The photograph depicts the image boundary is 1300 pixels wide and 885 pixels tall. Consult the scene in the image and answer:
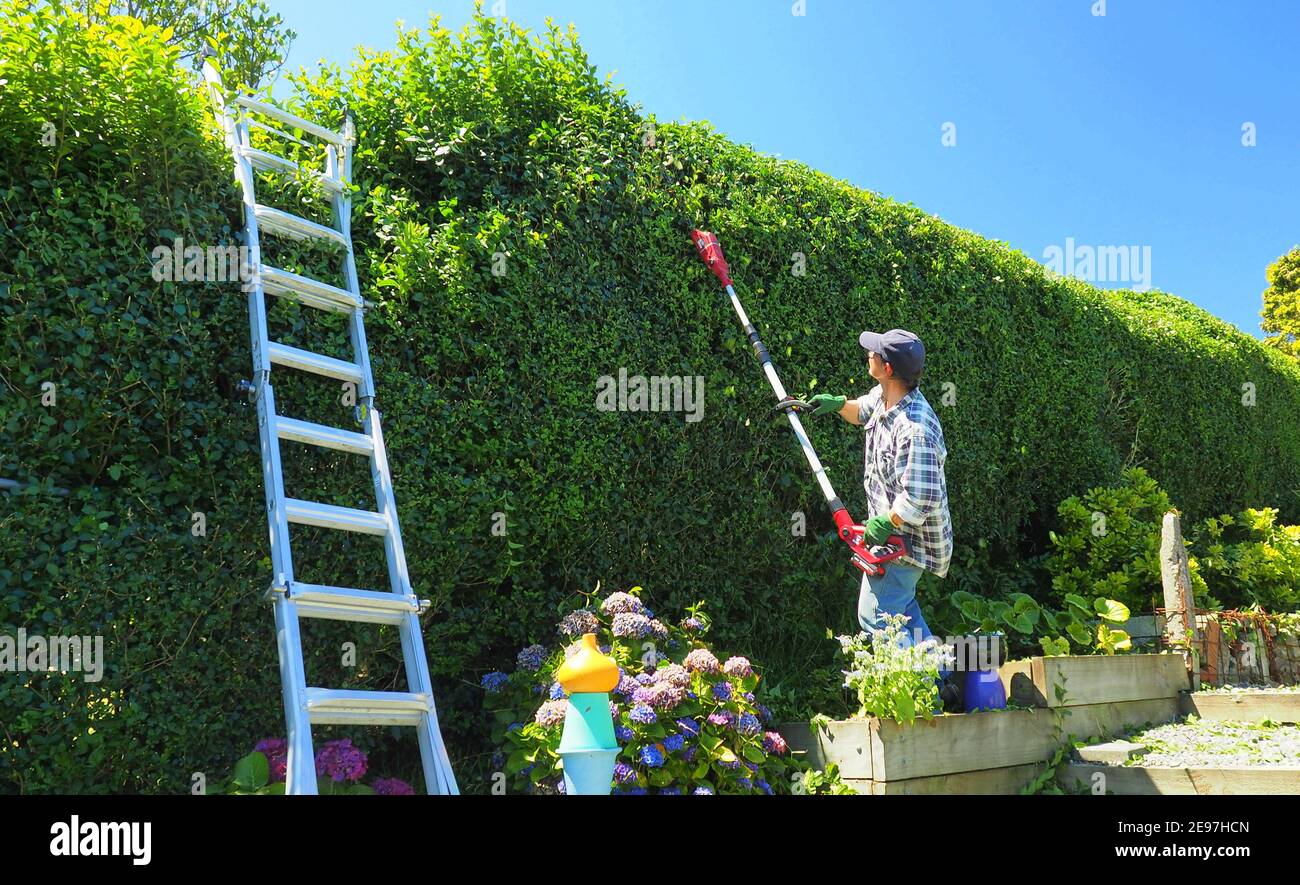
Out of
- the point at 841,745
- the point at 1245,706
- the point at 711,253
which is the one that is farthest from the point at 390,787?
the point at 1245,706

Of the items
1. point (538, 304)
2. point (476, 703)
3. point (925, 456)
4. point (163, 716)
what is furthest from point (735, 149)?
point (163, 716)

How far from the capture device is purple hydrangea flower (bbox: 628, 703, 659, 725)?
3590mm

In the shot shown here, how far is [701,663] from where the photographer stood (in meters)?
A: 3.89

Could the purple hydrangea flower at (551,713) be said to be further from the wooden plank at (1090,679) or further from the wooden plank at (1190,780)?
the wooden plank at (1190,780)

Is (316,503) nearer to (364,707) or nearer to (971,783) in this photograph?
(364,707)

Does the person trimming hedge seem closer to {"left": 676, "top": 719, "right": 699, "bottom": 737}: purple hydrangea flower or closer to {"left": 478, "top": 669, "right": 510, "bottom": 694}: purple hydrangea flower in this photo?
{"left": 676, "top": 719, "right": 699, "bottom": 737}: purple hydrangea flower

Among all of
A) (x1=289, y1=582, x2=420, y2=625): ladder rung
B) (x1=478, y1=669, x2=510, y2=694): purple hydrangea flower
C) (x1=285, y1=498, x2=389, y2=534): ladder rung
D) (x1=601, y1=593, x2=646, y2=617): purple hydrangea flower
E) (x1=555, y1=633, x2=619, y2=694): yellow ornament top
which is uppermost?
(x1=285, y1=498, x2=389, y2=534): ladder rung

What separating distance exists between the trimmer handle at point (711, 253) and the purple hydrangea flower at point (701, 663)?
6.93 feet

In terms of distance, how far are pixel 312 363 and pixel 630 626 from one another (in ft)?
5.45

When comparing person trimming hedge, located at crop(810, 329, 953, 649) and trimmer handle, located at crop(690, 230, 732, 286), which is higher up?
trimmer handle, located at crop(690, 230, 732, 286)

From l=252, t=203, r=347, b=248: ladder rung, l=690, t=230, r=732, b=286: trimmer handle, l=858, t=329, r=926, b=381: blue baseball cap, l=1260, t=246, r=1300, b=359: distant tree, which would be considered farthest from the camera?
l=1260, t=246, r=1300, b=359: distant tree

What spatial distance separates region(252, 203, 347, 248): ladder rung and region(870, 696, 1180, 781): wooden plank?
3.08 meters

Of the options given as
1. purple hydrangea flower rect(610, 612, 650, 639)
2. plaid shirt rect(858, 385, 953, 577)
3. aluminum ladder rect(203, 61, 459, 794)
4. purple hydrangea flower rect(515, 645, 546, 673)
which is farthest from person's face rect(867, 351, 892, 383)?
aluminum ladder rect(203, 61, 459, 794)

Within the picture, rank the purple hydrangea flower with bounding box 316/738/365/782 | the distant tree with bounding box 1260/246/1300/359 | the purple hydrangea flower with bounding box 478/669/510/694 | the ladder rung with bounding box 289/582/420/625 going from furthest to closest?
the distant tree with bounding box 1260/246/1300/359 < the purple hydrangea flower with bounding box 478/669/510/694 < the purple hydrangea flower with bounding box 316/738/365/782 < the ladder rung with bounding box 289/582/420/625
